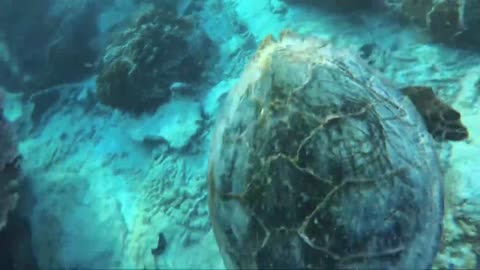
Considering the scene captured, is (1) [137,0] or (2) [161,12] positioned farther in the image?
(1) [137,0]

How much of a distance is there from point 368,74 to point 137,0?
16.3ft

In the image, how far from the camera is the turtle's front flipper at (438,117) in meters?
3.16

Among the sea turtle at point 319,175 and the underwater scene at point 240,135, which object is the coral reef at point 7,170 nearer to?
the underwater scene at point 240,135

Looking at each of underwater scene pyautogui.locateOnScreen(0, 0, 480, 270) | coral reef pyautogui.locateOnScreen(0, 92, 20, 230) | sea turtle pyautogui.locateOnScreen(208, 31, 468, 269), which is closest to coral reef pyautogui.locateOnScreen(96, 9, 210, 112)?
underwater scene pyautogui.locateOnScreen(0, 0, 480, 270)

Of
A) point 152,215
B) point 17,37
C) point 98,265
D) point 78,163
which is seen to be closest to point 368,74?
point 152,215

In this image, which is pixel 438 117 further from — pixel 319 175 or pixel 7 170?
pixel 7 170

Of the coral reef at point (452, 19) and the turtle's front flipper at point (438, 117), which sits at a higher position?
the coral reef at point (452, 19)

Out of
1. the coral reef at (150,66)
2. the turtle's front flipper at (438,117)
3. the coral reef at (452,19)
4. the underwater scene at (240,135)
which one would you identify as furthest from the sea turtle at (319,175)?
the coral reef at (150,66)

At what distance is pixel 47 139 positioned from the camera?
5.29m

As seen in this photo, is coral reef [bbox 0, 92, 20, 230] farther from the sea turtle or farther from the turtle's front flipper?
the turtle's front flipper

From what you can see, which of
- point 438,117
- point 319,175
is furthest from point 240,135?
point 438,117

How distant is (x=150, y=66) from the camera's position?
496cm

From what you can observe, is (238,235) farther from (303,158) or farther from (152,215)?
(152,215)

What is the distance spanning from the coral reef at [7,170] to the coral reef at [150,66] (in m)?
1.22
